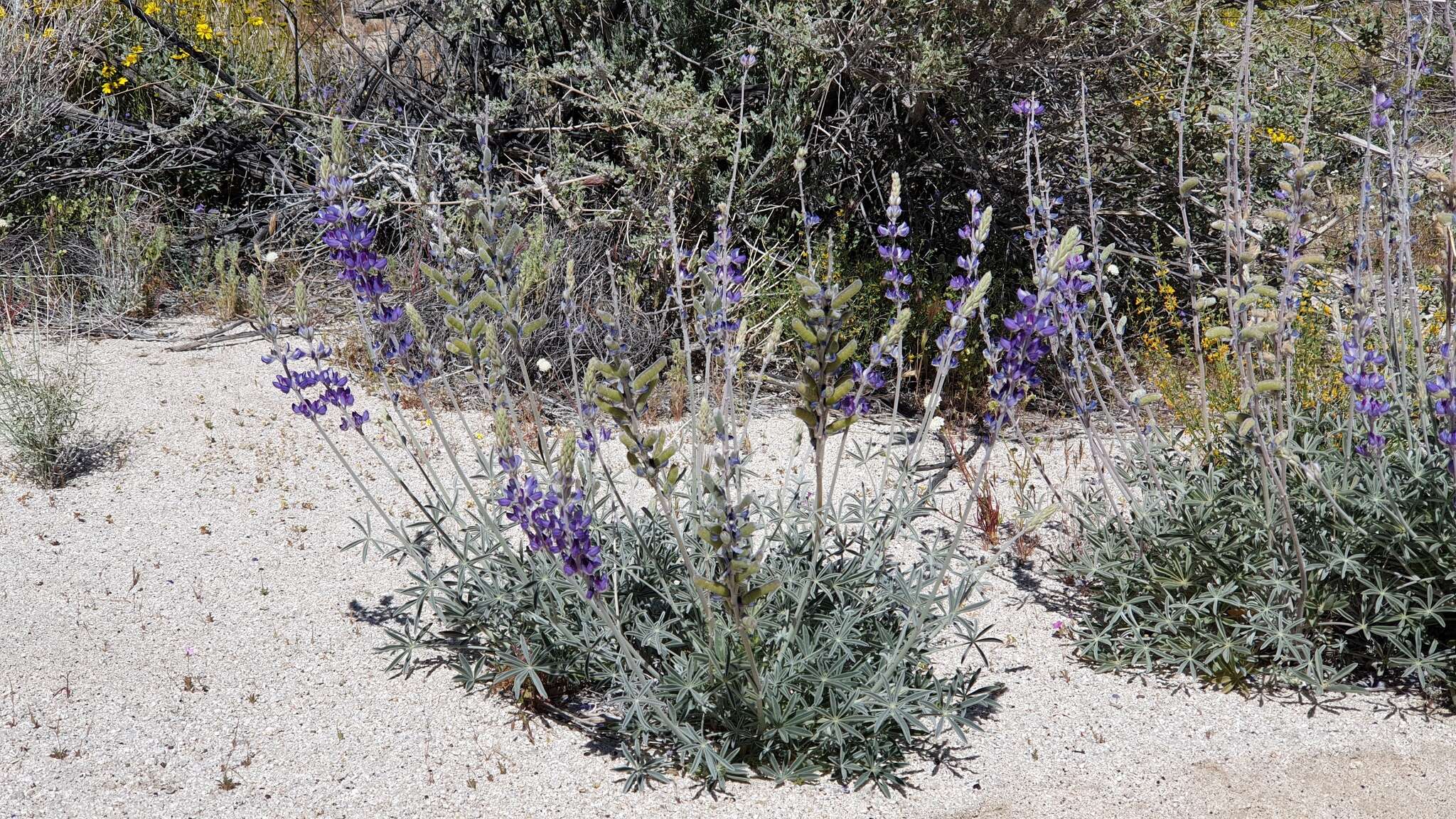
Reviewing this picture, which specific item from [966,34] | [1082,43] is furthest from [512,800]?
[1082,43]

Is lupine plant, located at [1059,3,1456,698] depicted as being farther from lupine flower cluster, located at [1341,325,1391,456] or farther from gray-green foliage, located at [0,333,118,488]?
gray-green foliage, located at [0,333,118,488]

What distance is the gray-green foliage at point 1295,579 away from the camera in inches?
119

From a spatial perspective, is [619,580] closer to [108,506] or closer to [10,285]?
[108,506]

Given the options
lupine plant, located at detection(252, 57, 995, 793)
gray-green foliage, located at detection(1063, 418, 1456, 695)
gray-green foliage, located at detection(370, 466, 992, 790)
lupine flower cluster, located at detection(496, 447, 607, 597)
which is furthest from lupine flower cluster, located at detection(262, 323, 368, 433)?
gray-green foliage, located at detection(1063, 418, 1456, 695)

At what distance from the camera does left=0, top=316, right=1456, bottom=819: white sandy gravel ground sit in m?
2.72

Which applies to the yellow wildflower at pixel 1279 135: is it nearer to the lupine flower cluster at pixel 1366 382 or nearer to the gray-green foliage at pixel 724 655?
the lupine flower cluster at pixel 1366 382

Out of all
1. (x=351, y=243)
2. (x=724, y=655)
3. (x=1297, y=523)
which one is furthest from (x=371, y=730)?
(x=1297, y=523)

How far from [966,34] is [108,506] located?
14.4 ft

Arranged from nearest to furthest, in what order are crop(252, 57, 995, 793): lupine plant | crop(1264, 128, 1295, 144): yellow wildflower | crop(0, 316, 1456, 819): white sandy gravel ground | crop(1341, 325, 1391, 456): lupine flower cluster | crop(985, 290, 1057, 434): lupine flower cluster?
crop(252, 57, 995, 793): lupine plant, crop(985, 290, 1057, 434): lupine flower cluster, crop(0, 316, 1456, 819): white sandy gravel ground, crop(1341, 325, 1391, 456): lupine flower cluster, crop(1264, 128, 1295, 144): yellow wildflower

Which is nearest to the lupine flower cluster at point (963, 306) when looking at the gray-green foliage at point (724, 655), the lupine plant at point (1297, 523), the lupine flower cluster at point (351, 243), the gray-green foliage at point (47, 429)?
the lupine plant at point (1297, 523)

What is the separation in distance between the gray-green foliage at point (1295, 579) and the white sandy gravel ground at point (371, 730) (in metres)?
0.13

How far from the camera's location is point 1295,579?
316cm

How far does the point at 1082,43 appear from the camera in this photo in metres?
5.64

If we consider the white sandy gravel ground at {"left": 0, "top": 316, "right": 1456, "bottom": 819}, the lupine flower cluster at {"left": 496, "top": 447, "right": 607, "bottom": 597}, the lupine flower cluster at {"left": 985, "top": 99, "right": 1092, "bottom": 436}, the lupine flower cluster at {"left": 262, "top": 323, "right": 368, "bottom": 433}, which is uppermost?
the lupine flower cluster at {"left": 985, "top": 99, "right": 1092, "bottom": 436}
